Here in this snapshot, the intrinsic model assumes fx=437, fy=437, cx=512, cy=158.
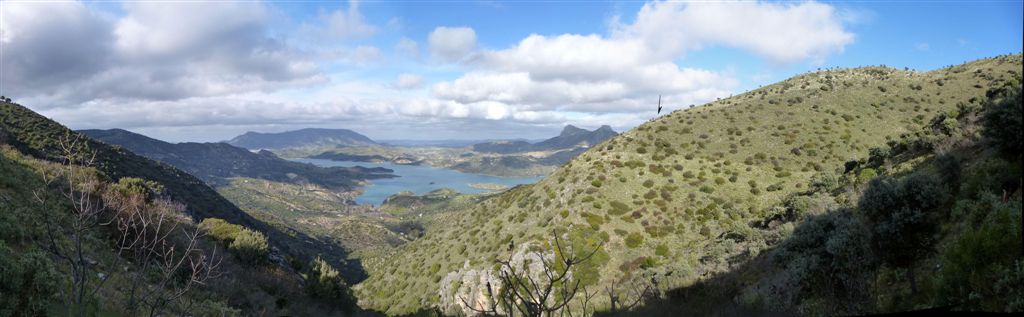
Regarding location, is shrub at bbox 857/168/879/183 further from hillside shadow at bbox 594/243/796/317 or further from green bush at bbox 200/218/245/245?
green bush at bbox 200/218/245/245

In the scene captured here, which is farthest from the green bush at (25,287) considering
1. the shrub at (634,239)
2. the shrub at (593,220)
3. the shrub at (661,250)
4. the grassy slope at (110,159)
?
the grassy slope at (110,159)

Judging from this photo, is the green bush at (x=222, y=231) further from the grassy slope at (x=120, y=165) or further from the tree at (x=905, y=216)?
the tree at (x=905, y=216)

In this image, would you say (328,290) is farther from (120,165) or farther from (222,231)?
(120,165)

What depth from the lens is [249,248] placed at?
40.4 meters

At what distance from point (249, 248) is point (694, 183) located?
42.2 meters

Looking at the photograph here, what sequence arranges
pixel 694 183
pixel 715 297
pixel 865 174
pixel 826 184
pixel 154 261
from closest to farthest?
1. pixel 715 297
2. pixel 154 261
3. pixel 865 174
4. pixel 826 184
5. pixel 694 183

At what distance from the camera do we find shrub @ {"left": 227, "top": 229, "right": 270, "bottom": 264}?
1545 inches

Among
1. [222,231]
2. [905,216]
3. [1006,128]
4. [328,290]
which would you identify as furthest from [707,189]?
[222,231]

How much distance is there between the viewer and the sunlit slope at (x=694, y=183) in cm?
3400

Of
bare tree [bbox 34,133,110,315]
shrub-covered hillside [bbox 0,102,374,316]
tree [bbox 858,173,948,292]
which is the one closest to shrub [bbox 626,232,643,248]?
tree [bbox 858,173,948,292]

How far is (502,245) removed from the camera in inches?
1647

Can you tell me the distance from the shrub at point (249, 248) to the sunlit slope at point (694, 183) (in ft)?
43.8

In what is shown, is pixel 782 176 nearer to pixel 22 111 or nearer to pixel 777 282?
pixel 777 282

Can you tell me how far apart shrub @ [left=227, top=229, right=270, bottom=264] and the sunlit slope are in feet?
43.8
